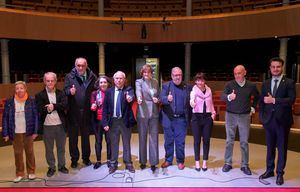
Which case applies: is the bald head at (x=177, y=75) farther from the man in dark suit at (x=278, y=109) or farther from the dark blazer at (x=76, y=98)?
the dark blazer at (x=76, y=98)

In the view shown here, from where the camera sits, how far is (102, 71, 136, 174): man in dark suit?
4309 mm

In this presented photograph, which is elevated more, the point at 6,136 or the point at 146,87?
the point at 146,87

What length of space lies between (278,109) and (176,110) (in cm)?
137

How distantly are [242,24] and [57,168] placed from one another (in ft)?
34.6

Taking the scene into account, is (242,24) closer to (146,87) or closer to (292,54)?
(292,54)

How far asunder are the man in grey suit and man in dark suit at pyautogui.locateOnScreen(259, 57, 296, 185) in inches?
58.6

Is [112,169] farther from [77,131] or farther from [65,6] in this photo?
[65,6]

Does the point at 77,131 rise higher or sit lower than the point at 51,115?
lower

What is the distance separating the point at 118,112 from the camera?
4.33 metres

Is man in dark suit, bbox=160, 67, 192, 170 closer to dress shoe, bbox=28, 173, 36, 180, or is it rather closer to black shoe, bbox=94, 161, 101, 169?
black shoe, bbox=94, 161, 101, 169

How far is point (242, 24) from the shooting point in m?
12.8

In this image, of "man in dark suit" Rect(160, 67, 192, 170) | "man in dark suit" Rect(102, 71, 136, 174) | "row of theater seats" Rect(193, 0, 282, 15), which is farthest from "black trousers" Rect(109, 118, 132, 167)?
"row of theater seats" Rect(193, 0, 282, 15)

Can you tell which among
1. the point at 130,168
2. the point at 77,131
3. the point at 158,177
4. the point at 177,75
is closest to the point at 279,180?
the point at 158,177

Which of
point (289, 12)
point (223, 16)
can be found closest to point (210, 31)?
point (223, 16)
